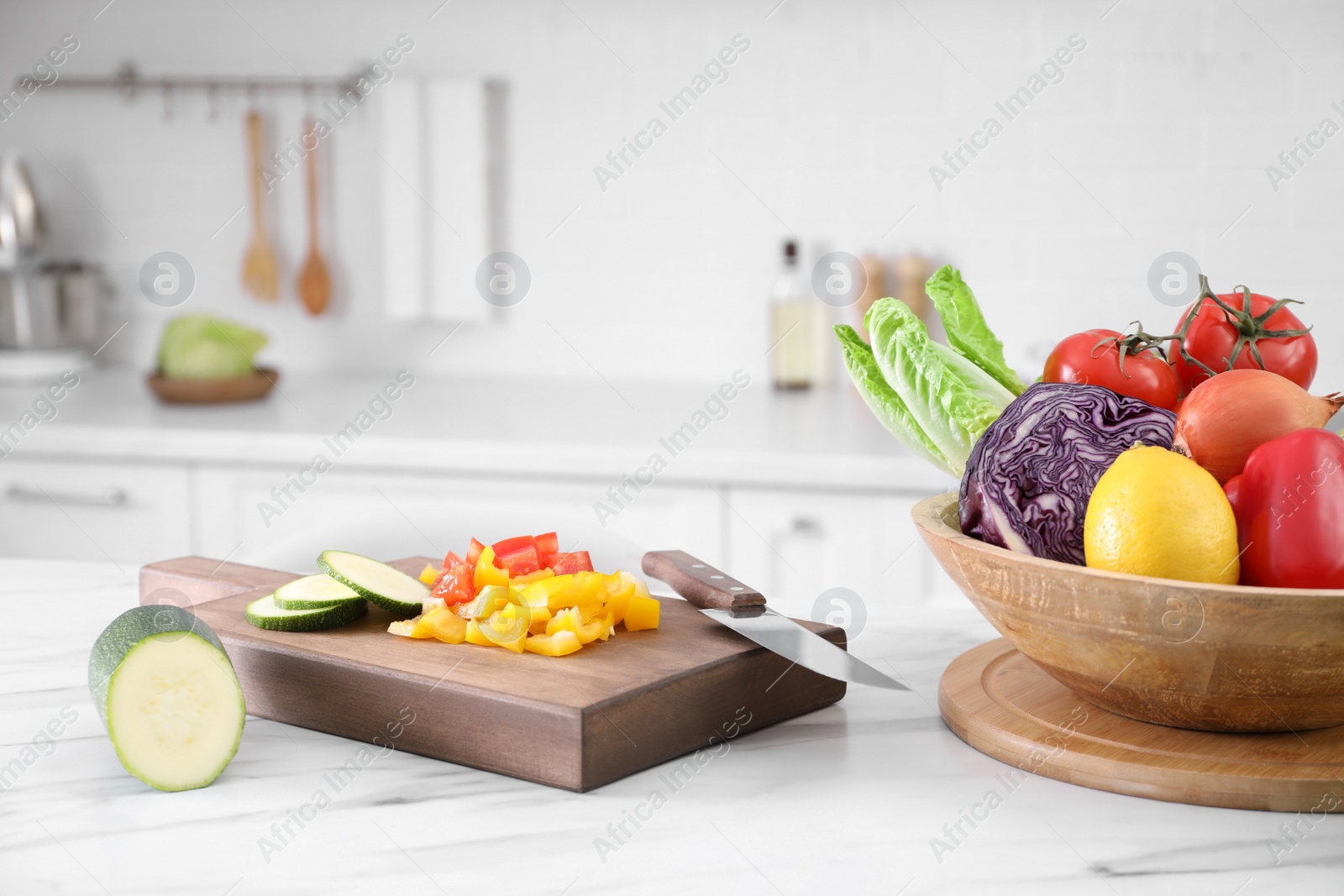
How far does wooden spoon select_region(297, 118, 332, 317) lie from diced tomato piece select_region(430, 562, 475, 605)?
2.13m

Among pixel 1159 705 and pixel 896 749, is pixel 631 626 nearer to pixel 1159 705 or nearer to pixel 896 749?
pixel 896 749

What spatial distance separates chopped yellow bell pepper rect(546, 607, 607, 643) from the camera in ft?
2.72

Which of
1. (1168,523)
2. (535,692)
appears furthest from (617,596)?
(1168,523)

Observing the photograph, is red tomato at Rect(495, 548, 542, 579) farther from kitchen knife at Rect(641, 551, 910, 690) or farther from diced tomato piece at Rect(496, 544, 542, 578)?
kitchen knife at Rect(641, 551, 910, 690)

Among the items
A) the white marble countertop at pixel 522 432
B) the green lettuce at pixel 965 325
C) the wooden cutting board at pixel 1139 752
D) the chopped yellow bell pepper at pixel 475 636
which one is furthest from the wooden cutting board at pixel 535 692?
the white marble countertop at pixel 522 432

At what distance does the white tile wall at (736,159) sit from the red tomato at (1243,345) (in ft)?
5.58

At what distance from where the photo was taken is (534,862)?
66 centimetres

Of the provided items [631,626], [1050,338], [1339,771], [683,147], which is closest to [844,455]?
[1050,338]

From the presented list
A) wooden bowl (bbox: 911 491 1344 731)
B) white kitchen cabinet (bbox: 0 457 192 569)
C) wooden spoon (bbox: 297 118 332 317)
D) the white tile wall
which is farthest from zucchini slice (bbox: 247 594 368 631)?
wooden spoon (bbox: 297 118 332 317)

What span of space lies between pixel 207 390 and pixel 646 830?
198 centimetres

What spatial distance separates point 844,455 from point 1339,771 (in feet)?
4.30

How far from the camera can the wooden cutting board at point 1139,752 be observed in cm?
71

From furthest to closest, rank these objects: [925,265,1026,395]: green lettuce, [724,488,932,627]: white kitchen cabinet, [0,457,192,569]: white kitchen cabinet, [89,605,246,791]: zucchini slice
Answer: [0,457,192,569]: white kitchen cabinet
[724,488,932,627]: white kitchen cabinet
[925,265,1026,395]: green lettuce
[89,605,246,791]: zucchini slice

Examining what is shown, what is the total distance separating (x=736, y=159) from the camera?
2.64 metres
